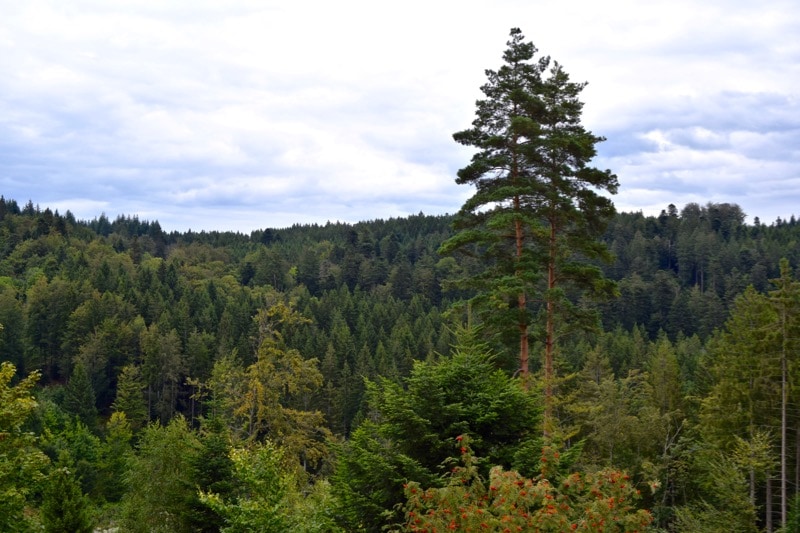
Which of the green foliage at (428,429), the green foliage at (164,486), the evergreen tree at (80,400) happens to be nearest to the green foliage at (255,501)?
the green foliage at (164,486)

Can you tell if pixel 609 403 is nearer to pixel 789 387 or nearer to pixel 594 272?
pixel 789 387

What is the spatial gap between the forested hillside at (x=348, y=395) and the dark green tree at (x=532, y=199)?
1331 millimetres

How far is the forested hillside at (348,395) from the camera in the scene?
1166cm

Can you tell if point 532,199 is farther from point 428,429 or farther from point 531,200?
point 428,429

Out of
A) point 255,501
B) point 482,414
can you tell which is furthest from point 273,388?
point 482,414

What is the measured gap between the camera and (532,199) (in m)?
17.4

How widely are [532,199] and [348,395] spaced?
54061mm

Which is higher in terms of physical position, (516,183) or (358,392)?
(516,183)

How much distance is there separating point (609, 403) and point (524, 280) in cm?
2004

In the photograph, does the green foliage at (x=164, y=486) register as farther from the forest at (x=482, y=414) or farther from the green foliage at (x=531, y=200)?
the green foliage at (x=531, y=200)

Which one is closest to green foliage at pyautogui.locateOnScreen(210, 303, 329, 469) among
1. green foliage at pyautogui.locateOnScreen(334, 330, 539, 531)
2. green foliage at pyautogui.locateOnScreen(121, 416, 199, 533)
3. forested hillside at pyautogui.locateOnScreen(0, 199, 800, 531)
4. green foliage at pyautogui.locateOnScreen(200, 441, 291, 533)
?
forested hillside at pyautogui.locateOnScreen(0, 199, 800, 531)

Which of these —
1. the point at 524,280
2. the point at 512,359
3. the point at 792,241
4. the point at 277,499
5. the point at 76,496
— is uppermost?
the point at 792,241

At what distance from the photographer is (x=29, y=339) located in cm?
7988

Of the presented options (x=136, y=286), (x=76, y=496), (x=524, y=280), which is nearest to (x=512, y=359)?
(x=524, y=280)
